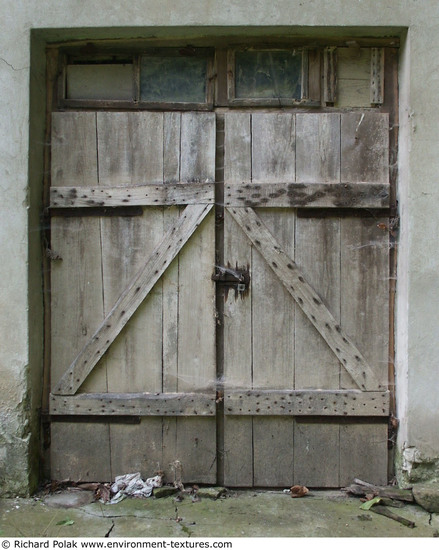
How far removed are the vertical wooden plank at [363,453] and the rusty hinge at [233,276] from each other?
1.11 m

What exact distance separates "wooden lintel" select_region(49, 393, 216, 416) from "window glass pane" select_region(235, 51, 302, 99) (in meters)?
2.00

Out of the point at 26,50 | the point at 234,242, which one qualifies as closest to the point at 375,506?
the point at 234,242

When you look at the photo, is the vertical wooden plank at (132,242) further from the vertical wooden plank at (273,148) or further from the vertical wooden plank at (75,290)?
the vertical wooden plank at (273,148)

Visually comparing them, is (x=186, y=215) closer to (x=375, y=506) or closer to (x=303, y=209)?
(x=303, y=209)

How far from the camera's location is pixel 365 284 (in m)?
3.27

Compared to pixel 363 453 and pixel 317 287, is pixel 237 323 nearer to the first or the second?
pixel 317 287

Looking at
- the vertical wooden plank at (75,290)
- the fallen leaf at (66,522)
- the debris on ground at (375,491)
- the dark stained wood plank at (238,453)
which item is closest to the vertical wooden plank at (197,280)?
the dark stained wood plank at (238,453)

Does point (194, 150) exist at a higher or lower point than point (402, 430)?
higher

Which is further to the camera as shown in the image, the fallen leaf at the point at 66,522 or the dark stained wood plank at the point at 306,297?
the dark stained wood plank at the point at 306,297

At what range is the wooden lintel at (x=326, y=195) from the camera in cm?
322

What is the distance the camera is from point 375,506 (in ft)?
9.99

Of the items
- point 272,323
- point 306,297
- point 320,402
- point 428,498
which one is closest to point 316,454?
point 320,402

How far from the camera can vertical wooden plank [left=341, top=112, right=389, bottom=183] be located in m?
3.26
